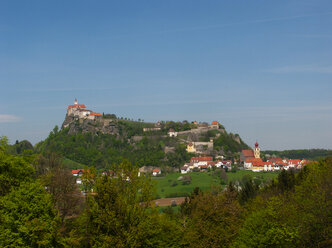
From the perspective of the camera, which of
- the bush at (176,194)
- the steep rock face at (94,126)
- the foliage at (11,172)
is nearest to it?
the foliage at (11,172)

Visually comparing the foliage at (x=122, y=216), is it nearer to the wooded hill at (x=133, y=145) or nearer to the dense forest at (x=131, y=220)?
the dense forest at (x=131, y=220)

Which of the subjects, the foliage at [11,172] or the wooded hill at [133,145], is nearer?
the foliage at [11,172]

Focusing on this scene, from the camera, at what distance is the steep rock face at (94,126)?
16612cm

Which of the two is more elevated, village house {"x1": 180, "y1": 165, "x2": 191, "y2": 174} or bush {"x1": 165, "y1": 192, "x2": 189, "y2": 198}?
village house {"x1": 180, "y1": 165, "x2": 191, "y2": 174}

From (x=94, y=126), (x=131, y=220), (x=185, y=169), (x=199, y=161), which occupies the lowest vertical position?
(x=185, y=169)

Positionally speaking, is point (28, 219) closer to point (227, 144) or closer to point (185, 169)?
point (185, 169)

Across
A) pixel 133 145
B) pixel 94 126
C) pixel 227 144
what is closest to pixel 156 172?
pixel 133 145

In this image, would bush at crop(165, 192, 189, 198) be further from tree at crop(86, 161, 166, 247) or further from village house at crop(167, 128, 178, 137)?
village house at crop(167, 128, 178, 137)

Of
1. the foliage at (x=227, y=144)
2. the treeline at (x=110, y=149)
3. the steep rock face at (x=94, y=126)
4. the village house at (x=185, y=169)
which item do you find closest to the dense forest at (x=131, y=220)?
the village house at (x=185, y=169)

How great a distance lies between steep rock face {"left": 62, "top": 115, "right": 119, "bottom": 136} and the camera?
545 ft

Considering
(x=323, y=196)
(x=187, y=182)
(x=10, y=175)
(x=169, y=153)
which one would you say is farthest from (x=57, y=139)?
(x=323, y=196)

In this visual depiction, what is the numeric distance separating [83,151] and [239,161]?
6167cm

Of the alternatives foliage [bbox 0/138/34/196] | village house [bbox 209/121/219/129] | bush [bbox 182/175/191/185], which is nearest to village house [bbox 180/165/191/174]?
bush [bbox 182/175/191/185]

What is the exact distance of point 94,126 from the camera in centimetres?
16725
